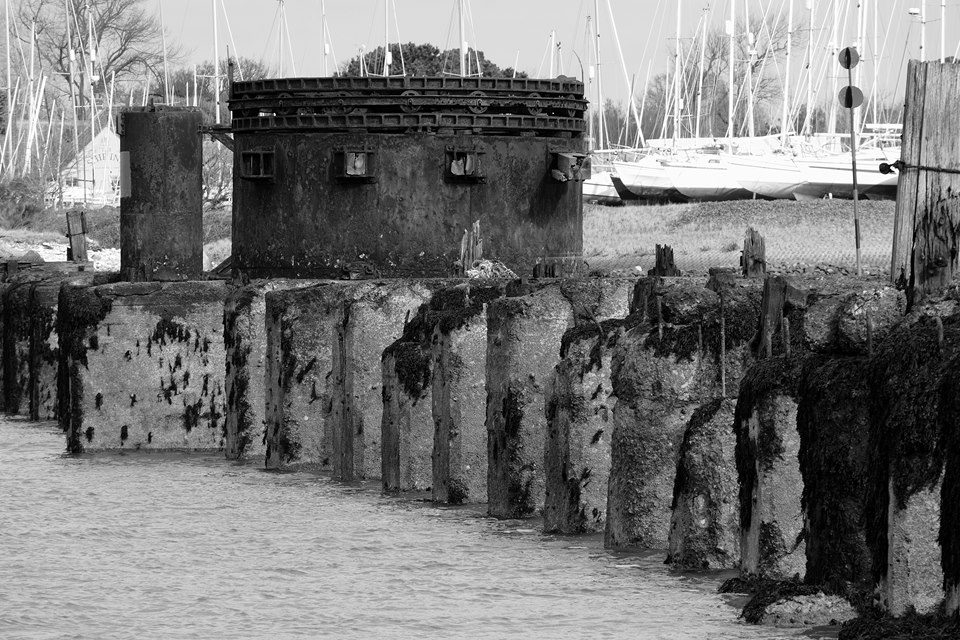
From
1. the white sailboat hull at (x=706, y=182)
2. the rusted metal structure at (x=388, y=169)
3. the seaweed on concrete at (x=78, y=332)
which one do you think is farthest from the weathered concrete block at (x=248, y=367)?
the white sailboat hull at (x=706, y=182)

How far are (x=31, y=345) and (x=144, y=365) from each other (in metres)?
5.14

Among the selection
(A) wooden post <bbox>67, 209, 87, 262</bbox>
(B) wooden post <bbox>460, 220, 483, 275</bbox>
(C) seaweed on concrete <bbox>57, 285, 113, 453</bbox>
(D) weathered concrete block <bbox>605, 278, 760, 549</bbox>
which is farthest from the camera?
(A) wooden post <bbox>67, 209, 87, 262</bbox>

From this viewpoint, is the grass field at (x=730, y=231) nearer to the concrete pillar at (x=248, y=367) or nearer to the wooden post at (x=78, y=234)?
the wooden post at (x=78, y=234)

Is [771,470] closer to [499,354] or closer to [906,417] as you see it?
[906,417]

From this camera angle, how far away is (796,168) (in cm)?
5522

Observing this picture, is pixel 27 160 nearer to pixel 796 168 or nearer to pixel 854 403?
pixel 796 168

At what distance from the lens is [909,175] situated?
952cm

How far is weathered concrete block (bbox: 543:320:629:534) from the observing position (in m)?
10.5

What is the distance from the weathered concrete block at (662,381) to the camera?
957 cm

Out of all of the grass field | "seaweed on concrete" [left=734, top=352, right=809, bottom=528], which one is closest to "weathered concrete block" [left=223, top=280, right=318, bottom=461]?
"seaweed on concrete" [left=734, top=352, right=809, bottom=528]

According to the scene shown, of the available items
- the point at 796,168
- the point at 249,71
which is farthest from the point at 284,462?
the point at 249,71

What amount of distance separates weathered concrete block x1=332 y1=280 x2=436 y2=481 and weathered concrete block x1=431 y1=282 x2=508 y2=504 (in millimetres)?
1490

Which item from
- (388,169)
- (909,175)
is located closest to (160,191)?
(388,169)

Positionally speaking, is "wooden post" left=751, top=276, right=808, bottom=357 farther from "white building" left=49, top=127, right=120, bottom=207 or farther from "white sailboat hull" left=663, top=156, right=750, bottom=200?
"white building" left=49, top=127, right=120, bottom=207
